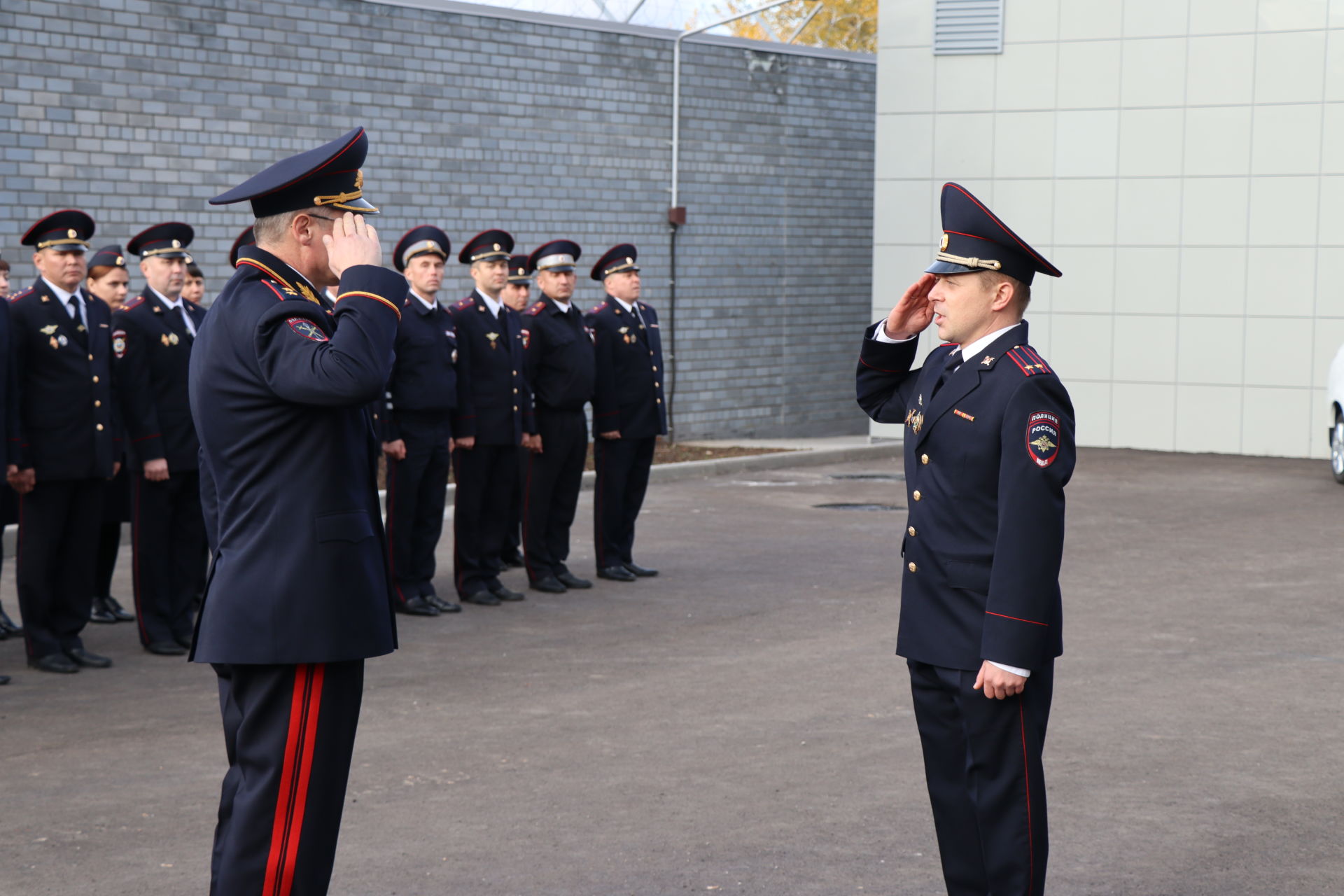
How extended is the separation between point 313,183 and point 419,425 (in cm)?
600

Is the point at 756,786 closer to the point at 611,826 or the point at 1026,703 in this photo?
the point at 611,826

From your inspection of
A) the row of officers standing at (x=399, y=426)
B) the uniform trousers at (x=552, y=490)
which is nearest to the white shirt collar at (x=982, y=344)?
the row of officers standing at (x=399, y=426)

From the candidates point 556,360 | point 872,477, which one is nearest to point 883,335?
point 556,360

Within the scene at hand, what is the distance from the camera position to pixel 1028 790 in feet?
12.5

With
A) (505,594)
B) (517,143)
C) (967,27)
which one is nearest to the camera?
(505,594)

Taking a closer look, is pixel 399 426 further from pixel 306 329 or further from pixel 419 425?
pixel 306 329

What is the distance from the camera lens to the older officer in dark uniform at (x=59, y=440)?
792 centimetres

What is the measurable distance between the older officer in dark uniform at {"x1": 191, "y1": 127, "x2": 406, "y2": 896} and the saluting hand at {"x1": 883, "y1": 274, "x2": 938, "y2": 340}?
1307 mm

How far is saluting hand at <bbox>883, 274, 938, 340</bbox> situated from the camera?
13.6ft

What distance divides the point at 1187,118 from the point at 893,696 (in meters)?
13.8

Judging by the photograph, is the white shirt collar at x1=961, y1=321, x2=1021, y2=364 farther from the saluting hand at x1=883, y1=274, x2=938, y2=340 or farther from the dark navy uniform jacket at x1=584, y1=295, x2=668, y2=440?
the dark navy uniform jacket at x1=584, y1=295, x2=668, y2=440

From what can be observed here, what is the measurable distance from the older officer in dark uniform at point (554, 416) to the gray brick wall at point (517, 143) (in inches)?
215

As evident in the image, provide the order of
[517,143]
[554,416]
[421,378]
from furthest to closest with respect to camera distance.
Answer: [517,143]
[554,416]
[421,378]

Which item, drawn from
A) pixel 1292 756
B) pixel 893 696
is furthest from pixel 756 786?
pixel 1292 756
